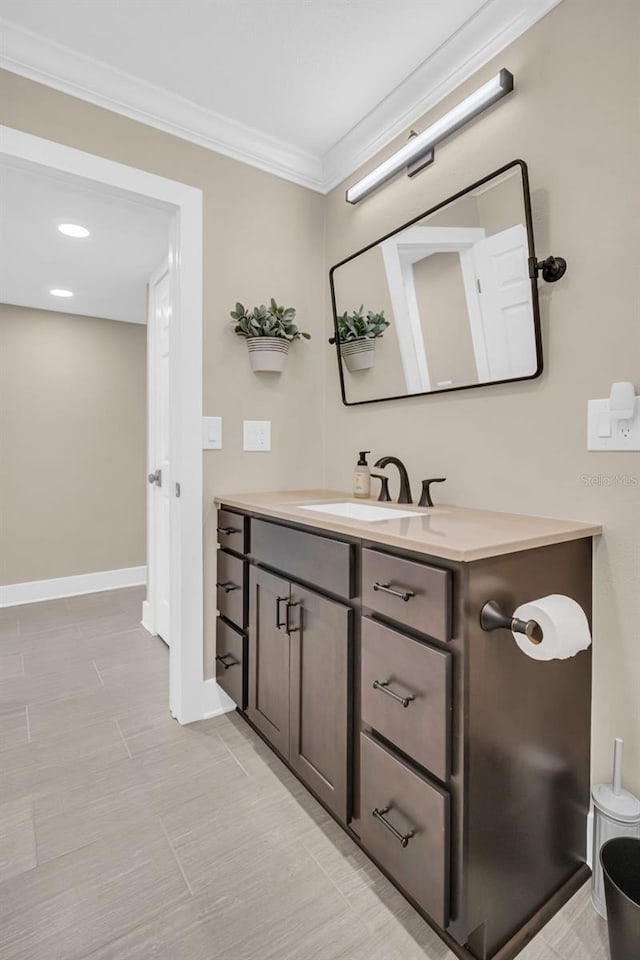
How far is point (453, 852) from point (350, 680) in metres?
0.42

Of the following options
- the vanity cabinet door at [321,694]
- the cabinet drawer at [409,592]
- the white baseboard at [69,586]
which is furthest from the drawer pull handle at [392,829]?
the white baseboard at [69,586]

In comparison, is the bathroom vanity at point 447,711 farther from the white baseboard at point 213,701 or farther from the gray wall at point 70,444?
the gray wall at point 70,444

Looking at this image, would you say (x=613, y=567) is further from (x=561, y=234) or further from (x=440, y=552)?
(x=561, y=234)

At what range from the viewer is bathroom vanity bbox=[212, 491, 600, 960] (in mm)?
985

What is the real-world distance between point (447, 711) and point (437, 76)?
204cm

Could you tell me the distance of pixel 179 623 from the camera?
6.55 feet

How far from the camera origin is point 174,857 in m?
1.33

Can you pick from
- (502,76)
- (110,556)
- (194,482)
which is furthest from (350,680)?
(110,556)

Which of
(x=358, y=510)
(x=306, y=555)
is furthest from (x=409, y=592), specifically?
(x=358, y=510)

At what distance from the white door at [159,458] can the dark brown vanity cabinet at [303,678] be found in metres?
1.22

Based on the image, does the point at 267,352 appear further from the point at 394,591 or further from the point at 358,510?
the point at 394,591

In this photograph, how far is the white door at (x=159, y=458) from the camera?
110 inches

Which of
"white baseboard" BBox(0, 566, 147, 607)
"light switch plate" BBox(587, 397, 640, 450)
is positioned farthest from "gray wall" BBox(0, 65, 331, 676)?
"white baseboard" BBox(0, 566, 147, 607)

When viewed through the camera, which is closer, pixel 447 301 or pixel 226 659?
pixel 447 301
